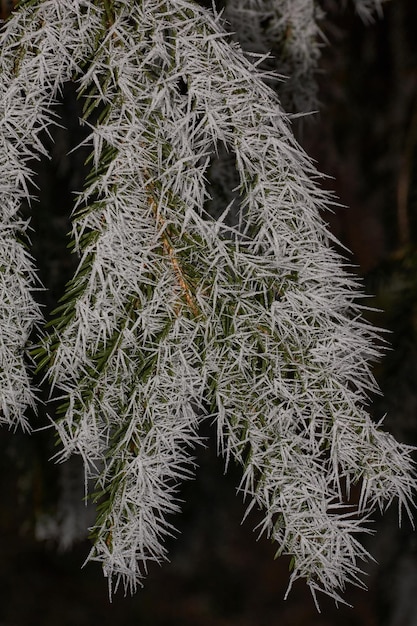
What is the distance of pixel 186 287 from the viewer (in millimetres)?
516

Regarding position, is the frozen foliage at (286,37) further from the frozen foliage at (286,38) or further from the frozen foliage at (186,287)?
the frozen foliage at (186,287)

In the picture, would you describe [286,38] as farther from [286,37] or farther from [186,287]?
[186,287]

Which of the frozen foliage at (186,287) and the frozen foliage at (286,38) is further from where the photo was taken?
the frozen foliage at (286,38)

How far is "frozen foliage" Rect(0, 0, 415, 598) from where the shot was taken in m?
0.51

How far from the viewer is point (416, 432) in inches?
35.4

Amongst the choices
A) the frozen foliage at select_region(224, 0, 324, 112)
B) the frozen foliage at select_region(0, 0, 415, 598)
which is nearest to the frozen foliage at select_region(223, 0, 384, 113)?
the frozen foliage at select_region(224, 0, 324, 112)

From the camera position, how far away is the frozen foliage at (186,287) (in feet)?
1.68

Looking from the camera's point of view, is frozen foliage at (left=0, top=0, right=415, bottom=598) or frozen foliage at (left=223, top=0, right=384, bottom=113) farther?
frozen foliage at (left=223, top=0, right=384, bottom=113)

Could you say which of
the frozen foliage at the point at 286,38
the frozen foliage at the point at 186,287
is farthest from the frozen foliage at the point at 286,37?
the frozen foliage at the point at 186,287

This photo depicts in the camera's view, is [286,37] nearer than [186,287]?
No

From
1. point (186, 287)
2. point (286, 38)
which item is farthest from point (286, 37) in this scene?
point (186, 287)

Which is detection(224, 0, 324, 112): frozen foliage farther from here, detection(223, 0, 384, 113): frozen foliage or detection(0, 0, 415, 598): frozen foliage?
detection(0, 0, 415, 598): frozen foliage

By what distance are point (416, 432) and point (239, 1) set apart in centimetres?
58

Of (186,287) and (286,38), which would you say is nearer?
(186,287)
